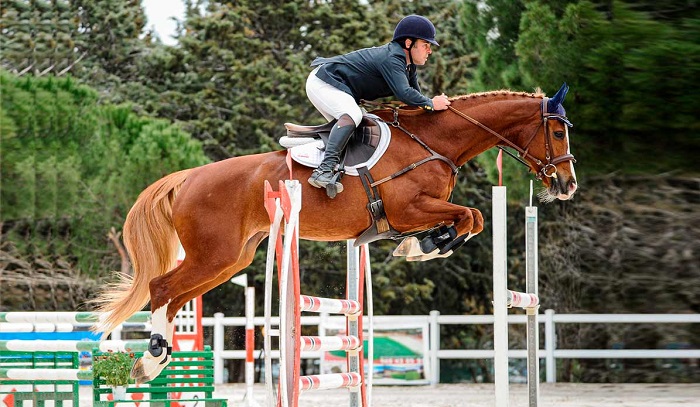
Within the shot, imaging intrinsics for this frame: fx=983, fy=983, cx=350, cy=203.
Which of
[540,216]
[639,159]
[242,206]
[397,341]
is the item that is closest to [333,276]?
[540,216]

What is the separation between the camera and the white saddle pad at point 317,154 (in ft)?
18.8

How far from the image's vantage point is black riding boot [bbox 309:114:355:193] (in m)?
5.58

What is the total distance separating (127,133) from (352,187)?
11116 millimetres

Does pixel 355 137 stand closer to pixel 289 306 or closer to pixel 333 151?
pixel 333 151

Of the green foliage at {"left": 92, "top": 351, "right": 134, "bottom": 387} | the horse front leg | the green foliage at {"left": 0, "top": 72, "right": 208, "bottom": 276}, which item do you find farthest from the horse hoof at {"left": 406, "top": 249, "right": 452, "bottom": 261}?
the green foliage at {"left": 0, "top": 72, "right": 208, "bottom": 276}

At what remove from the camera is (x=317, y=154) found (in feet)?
18.9

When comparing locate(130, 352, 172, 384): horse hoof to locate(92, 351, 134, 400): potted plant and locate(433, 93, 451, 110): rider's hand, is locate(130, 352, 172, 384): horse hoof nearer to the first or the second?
locate(92, 351, 134, 400): potted plant

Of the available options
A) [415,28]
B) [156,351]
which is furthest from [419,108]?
[156,351]

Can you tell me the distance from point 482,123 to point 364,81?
0.77m

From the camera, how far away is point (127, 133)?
16172 mm

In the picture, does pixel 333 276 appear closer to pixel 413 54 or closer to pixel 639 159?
pixel 639 159

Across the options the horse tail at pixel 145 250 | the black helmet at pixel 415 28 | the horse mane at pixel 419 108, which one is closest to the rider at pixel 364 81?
the black helmet at pixel 415 28

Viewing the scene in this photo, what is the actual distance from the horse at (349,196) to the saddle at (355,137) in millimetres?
99

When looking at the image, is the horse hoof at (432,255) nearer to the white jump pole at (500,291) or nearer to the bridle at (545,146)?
the white jump pole at (500,291)
